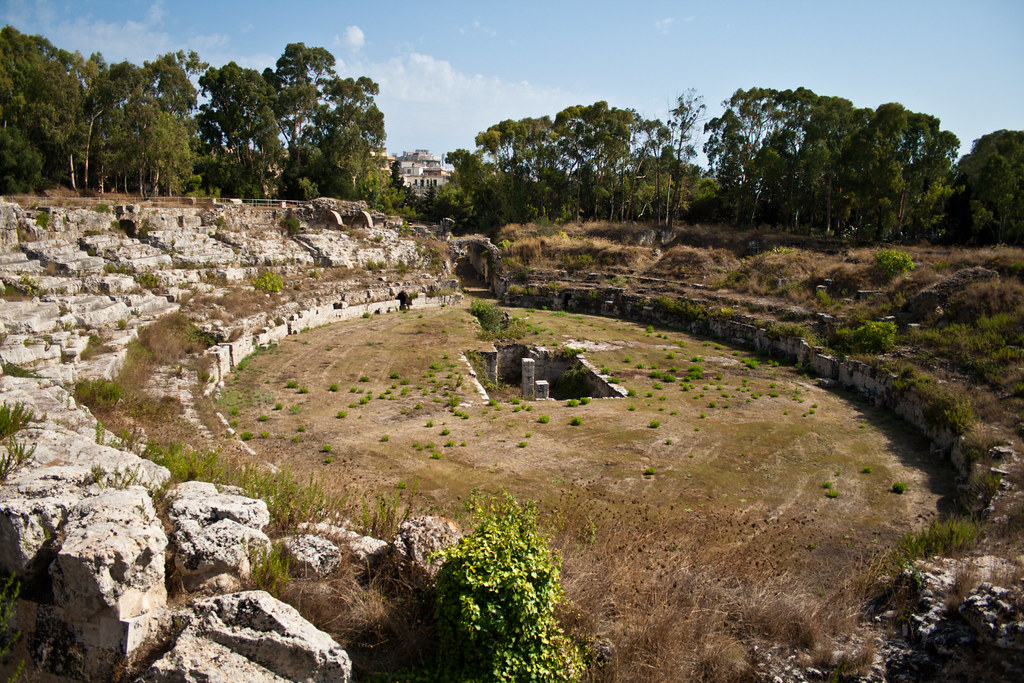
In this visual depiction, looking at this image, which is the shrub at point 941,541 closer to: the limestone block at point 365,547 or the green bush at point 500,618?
the green bush at point 500,618

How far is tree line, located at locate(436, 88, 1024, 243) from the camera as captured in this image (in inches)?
1273

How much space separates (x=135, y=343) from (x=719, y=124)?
134 feet

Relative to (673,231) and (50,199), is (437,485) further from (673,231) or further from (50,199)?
(673,231)

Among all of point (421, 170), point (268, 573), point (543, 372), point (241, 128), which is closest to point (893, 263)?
point (543, 372)

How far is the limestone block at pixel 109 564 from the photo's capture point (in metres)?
4.22

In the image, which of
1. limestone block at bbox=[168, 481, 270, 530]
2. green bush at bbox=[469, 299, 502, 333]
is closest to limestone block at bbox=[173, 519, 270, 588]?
limestone block at bbox=[168, 481, 270, 530]

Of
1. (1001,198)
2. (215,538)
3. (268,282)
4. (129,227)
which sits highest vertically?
(1001,198)

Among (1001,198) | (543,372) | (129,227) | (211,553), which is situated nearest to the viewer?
(211,553)

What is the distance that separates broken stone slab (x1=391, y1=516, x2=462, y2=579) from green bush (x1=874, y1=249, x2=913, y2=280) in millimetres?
24237

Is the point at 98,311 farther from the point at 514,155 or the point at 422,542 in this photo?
the point at 514,155

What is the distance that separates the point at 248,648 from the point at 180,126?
139ft

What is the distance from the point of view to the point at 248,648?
14.2 ft

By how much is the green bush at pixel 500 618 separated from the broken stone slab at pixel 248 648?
34.6 inches

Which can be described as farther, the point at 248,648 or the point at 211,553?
the point at 211,553
